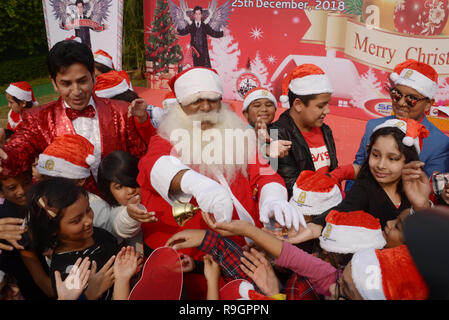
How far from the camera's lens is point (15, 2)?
11.2 m

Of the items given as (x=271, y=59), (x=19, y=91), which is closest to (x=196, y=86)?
(x=19, y=91)

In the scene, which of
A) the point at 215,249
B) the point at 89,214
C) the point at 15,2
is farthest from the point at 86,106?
the point at 15,2

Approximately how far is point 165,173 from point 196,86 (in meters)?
0.62

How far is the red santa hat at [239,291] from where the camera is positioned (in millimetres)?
1562

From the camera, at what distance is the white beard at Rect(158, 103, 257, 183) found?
202 centimetres

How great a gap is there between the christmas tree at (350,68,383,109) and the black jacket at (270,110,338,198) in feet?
17.1

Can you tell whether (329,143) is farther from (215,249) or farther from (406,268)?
(406,268)

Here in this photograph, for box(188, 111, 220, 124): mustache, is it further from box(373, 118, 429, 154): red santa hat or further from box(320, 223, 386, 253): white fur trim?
box(373, 118, 429, 154): red santa hat

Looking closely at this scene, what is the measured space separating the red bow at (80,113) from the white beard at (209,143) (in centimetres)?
78

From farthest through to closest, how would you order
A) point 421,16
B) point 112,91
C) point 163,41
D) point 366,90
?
1. point 163,41
2. point 366,90
3. point 421,16
4. point 112,91

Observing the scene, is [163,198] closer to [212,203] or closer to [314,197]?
[212,203]

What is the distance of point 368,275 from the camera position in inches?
51.9

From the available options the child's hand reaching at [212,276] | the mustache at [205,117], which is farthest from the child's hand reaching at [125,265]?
the mustache at [205,117]

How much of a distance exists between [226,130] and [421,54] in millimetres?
6130
